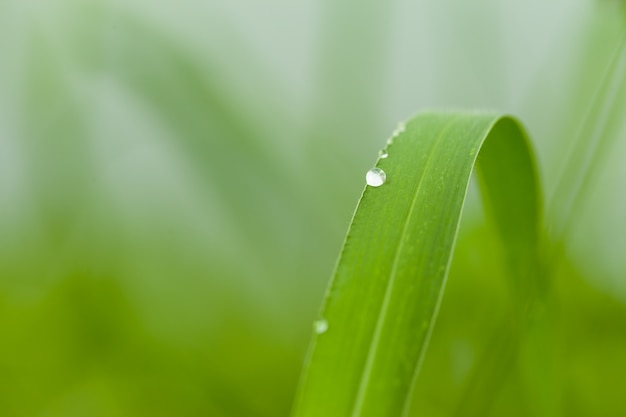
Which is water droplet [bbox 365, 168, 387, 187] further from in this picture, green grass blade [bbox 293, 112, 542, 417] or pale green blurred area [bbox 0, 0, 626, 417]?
pale green blurred area [bbox 0, 0, 626, 417]

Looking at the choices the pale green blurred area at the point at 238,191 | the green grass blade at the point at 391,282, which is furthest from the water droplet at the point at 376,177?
the pale green blurred area at the point at 238,191

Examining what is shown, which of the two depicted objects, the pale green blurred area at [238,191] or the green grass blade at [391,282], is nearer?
the green grass blade at [391,282]

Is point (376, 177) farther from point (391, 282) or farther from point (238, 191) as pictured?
point (238, 191)

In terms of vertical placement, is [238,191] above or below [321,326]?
below

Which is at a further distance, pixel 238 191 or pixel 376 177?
pixel 238 191

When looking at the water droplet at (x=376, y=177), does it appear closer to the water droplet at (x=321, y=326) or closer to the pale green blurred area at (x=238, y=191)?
the water droplet at (x=321, y=326)

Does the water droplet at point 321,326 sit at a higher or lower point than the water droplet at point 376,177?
lower

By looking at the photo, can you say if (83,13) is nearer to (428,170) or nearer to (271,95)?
(271,95)

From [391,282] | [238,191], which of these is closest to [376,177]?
[391,282]

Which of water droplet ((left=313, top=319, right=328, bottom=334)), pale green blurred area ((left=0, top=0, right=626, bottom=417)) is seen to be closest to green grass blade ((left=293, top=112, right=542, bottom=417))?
water droplet ((left=313, top=319, right=328, bottom=334))
